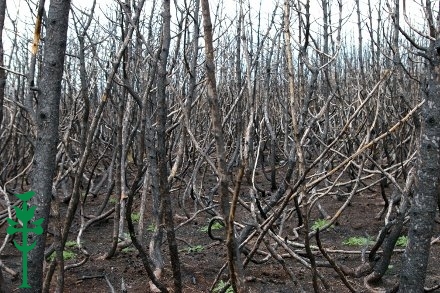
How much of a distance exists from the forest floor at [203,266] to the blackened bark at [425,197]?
1319 millimetres

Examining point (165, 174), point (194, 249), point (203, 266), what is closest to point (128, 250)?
point (194, 249)

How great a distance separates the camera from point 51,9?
5.57 feet

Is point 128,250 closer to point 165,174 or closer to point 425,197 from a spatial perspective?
point 165,174

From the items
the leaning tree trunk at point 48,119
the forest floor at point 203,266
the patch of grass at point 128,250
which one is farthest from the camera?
the patch of grass at point 128,250

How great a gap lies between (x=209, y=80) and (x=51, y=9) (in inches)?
27.0

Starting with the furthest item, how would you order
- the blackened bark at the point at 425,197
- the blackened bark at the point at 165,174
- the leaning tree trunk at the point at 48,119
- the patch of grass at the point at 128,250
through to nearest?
the patch of grass at the point at 128,250 → the blackened bark at the point at 425,197 → the blackened bark at the point at 165,174 → the leaning tree trunk at the point at 48,119

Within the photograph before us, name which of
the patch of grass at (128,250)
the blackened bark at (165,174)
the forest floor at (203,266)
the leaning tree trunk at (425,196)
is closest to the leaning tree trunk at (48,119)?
the blackened bark at (165,174)

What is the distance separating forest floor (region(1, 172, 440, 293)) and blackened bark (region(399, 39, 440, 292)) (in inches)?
51.9

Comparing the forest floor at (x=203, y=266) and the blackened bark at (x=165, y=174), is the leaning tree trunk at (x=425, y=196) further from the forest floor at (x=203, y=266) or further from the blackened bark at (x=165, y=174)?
the forest floor at (x=203, y=266)

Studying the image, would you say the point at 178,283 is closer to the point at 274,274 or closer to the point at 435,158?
the point at 435,158

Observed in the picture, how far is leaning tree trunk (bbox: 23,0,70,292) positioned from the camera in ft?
5.51

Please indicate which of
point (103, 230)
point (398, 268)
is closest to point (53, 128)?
point (398, 268)

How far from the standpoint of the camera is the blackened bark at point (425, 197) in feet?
6.76

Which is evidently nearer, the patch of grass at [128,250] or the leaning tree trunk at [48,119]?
the leaning tree trunk at [48,119]
